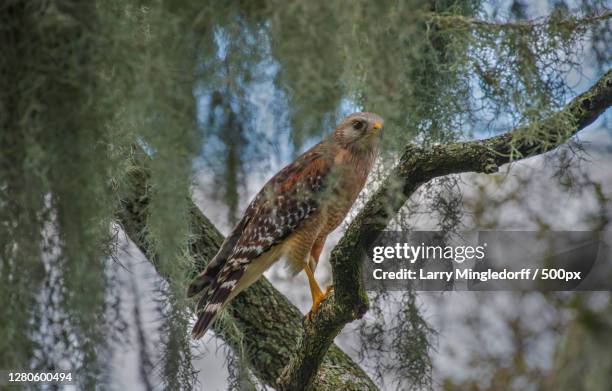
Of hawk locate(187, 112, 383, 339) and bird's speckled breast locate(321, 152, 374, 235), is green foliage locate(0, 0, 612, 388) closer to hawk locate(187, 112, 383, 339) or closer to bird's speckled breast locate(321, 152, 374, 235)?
bird's speckled breast locate(321, 152, 374, 235)

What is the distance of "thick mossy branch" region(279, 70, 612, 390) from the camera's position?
174 cm

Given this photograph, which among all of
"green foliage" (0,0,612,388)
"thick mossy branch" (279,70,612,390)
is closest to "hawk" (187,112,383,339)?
"thick mossy branch" (279,70,612,390)

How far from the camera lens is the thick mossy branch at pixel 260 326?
2787 millimetres

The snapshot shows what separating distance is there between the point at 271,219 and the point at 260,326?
419 mm

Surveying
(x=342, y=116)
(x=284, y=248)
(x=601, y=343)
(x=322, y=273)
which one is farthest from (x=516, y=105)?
(x=322, y=273)

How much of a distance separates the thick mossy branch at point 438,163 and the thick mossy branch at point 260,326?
57 cm

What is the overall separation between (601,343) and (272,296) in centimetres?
231

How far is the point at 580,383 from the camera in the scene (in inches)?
28.7

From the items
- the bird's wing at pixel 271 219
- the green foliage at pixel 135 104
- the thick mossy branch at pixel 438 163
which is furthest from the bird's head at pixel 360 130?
the green foliage at pixel 135 104

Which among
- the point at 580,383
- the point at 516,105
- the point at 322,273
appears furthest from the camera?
the point at 322,273

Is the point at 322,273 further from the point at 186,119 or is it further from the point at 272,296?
the point at 186,119

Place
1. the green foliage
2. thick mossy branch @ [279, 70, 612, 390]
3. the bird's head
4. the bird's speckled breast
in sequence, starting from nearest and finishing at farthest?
the green foliage
thick mossy branch @ [279, 70, 612, 390]
the bird's speckled breast
the bird's head

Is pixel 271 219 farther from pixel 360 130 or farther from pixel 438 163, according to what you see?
pixel 438 163

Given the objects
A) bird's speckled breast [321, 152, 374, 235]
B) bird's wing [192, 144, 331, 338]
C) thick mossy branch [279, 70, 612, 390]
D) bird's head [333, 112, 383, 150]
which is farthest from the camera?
bird's wing [192, 144, 331, 338]
